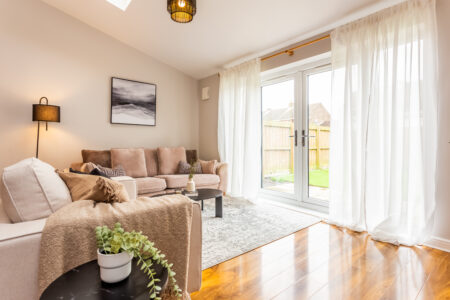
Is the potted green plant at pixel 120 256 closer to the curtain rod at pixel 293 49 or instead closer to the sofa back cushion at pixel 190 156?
the curtain rod at pixel 293 49

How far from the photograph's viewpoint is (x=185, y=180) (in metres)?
3.77

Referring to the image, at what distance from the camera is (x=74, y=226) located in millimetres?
1014

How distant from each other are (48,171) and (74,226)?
553mm

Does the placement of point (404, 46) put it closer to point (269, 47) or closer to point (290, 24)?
point (290, 24)

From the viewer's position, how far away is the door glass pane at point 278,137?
3801 millimetres

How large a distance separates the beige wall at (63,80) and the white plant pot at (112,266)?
349cm

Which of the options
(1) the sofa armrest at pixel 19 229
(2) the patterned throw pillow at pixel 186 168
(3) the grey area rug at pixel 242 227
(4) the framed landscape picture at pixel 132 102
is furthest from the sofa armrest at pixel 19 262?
(4) the framed landscape picture at pixel 132 102

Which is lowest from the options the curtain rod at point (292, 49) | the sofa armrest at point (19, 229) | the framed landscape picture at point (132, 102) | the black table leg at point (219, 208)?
the black table leg at point (219, 208)

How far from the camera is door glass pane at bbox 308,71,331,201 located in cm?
339

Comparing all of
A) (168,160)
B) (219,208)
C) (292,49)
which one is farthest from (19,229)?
(292,49)

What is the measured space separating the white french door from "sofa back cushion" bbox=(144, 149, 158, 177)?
Answer: 1.95 metres

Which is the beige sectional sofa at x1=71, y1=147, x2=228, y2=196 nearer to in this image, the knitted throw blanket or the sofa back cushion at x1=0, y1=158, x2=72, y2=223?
the sofa back cushion at x1=0, y1=158, x2=72, y2=223

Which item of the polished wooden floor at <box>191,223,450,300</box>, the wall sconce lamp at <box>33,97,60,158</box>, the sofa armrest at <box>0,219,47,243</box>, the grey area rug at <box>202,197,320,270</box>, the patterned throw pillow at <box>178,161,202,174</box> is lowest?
the polished wooden floor at <box>191,223,450,300</box>

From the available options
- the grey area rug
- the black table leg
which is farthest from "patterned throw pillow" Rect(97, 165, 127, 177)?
the black table leg
